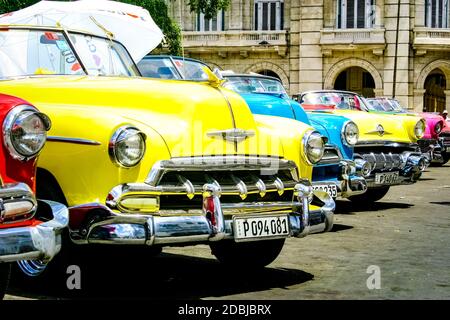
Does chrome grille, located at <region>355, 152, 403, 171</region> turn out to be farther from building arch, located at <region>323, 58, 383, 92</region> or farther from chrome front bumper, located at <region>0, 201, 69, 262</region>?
building arch, located at <region>323, 58, 383, 92</region>

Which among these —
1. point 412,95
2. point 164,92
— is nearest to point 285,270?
point 164,92

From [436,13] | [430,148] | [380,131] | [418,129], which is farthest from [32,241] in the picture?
[436,13]

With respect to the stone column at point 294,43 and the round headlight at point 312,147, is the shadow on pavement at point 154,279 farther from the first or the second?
the stone column at point 294,43

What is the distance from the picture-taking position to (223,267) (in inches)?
295

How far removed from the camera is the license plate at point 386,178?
11867 mm

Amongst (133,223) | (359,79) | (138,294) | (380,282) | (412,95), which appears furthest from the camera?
(359,79)

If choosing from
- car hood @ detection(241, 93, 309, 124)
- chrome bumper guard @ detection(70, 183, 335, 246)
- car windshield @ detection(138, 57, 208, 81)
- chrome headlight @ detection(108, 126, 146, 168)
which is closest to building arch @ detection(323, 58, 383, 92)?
car hood @ detection(241, 93, 309, 124)

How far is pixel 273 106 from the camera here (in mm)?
10258

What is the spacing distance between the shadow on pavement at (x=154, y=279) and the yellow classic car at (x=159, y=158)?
0.22 m

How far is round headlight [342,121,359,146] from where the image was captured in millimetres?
10664

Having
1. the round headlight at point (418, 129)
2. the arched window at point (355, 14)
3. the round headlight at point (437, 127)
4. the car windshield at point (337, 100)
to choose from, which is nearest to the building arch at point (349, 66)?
the arched window at point (355, 14)

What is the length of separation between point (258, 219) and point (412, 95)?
1179 inches

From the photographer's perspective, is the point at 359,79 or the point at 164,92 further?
the point at 359,79

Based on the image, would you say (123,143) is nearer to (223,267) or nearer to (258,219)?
(258,219)
